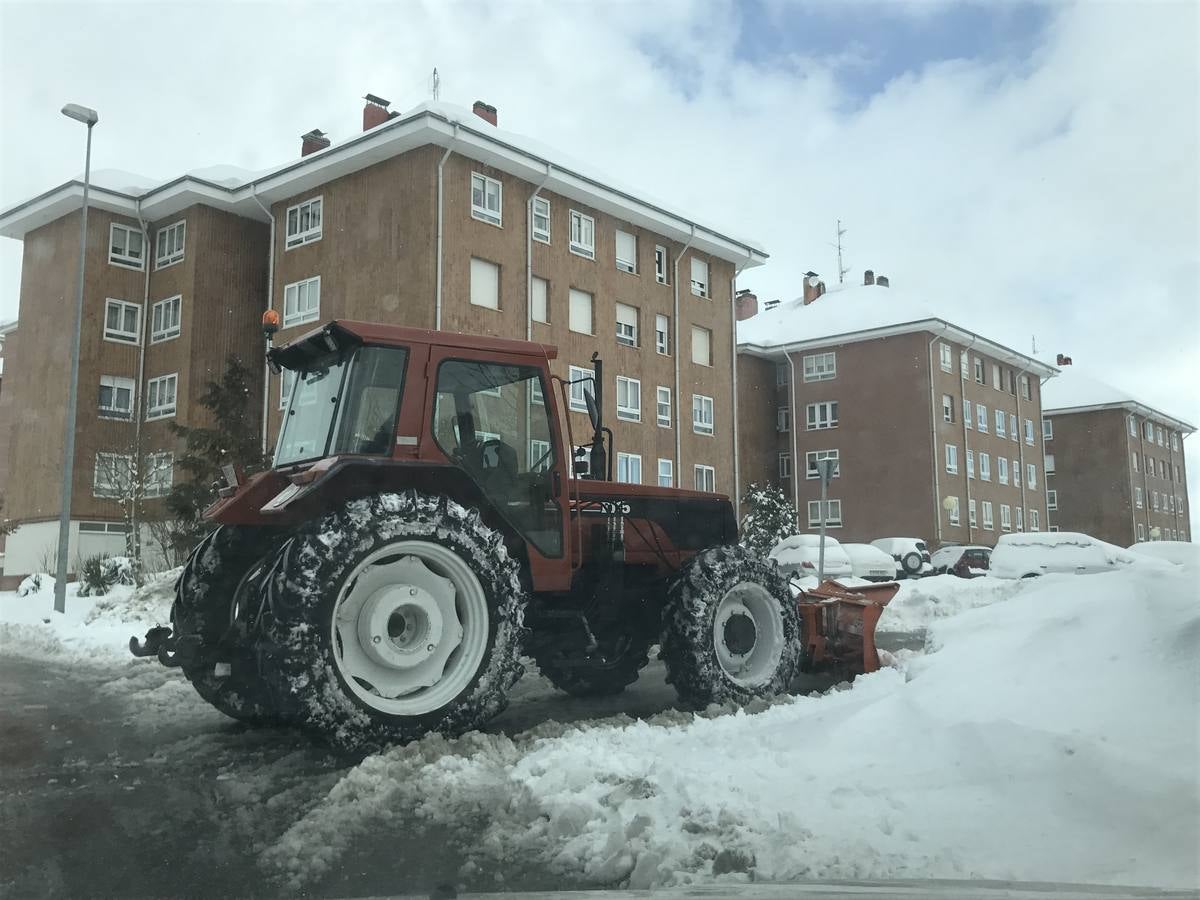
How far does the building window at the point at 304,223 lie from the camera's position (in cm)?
2819

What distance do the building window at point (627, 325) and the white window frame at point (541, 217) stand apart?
12.7 feet

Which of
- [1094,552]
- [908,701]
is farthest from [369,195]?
[908,701]

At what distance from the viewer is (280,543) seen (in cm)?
600

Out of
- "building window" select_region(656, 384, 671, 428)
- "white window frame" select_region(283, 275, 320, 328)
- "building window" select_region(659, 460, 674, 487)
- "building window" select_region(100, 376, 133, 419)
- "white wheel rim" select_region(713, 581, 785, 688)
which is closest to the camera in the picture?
"white wheel rim" select_region(713, 581, 785, 688)

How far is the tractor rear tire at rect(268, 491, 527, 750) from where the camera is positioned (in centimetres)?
521

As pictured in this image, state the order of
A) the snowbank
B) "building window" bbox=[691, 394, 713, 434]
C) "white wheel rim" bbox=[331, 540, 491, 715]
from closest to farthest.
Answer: "white wheel rim" bbox=[331, 540, 491, 715]
the snowbank
"building window" bbox=[691, 394, 713, 434]

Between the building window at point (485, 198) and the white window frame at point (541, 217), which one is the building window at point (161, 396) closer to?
the building window at point (485, 198)


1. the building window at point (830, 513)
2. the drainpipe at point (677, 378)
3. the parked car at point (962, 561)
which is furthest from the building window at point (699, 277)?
the building window at point (830, 513)

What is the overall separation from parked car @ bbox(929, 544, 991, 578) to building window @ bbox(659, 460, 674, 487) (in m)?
11.8

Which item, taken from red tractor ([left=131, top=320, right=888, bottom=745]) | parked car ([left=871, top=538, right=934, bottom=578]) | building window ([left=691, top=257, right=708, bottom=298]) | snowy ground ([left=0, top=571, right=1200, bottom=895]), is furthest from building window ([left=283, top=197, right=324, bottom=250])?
snowy ground ([left=0, top=571, right=1200, bottom=895])

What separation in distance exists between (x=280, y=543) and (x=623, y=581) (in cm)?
269

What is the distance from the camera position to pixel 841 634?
857 centimetres

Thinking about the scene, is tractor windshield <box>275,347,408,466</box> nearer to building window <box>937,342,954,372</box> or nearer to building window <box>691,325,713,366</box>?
building window <box>691,325,713,366</box>

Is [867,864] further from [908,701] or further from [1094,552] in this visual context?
[1094,552]
